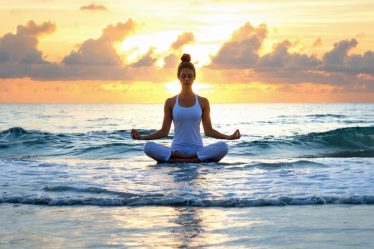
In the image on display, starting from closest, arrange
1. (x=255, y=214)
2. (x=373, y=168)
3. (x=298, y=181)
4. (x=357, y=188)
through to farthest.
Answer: (x=255, y=214) < (x=357, y=188) < (x=298, y=181) < (x=373, y=168)

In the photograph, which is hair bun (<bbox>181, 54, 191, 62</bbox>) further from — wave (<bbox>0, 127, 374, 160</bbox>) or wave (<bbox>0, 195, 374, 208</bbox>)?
wave (<bbox>0, 127, 374, 160</bbox>)

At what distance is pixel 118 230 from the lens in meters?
5.25

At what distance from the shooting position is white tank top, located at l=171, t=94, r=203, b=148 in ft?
34.2

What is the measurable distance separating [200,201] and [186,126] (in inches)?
151

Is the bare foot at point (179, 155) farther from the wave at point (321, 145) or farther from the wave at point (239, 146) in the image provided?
the wave at point (321, 145)

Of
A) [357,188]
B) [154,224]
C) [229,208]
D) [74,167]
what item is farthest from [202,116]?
[154,224]

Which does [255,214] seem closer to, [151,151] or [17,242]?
[17,242]

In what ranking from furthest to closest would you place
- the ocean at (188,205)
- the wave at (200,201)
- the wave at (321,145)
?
the wave at (321,145) → the wave at (200,201) → the ocean at (188,205)

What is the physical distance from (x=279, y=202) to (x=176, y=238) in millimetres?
2165

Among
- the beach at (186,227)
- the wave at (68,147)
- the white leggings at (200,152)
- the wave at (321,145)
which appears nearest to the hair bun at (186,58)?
the white leggings at (200,152)

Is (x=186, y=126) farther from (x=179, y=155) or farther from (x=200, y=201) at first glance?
(x=200, y=201)

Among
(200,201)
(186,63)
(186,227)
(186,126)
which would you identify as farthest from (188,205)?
(186,63)

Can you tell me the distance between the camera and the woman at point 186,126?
10.4 m

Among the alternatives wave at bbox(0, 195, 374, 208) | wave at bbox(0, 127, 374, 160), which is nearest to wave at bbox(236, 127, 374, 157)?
wave at bbox(0, 127, 374, 160)
